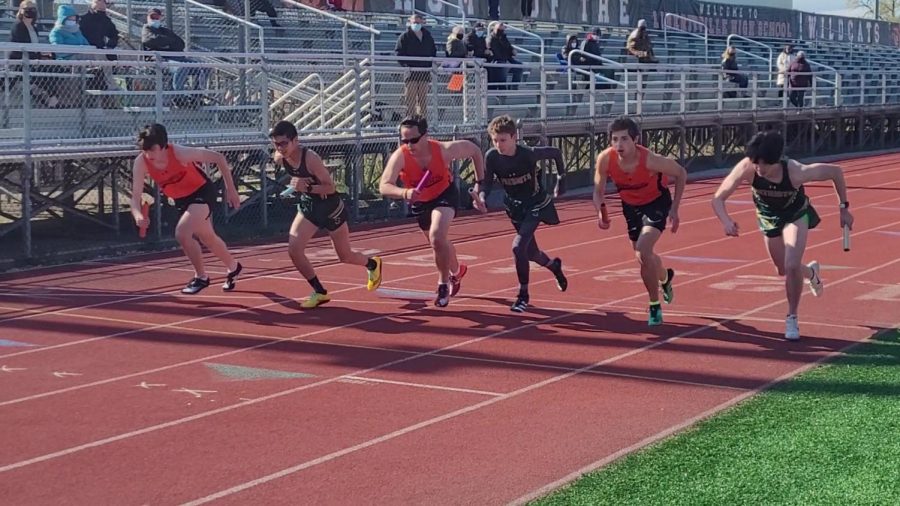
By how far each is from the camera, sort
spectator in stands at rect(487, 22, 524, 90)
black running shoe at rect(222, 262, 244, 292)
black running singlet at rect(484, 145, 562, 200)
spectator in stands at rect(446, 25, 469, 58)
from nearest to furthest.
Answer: black running singlet at rect(484, 145, 562, 200), black running shoe at rect(222, 262, 244, 292), spectator in stands at rect(446, 25, 469, 58), spectator in stands at rect(487, 22, 524, 90)

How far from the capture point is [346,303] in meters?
12.0

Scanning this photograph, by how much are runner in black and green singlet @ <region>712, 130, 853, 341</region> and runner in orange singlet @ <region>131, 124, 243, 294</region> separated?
4.69 meters

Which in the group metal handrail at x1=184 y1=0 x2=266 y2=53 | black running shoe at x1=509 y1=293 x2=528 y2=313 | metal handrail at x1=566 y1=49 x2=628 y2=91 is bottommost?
black running shoe at x1=509 y1=293 x2=528 y2=313

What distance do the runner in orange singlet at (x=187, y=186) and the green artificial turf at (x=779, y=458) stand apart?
595 centimetres

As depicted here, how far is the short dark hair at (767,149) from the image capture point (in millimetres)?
9469

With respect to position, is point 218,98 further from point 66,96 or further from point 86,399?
point 86,399

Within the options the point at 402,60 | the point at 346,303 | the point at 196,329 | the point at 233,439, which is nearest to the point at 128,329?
the point at 196,329

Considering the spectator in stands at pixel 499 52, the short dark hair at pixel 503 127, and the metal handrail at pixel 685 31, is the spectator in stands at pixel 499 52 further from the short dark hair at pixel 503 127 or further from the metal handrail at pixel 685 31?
the metal handrail at pixel 685 31

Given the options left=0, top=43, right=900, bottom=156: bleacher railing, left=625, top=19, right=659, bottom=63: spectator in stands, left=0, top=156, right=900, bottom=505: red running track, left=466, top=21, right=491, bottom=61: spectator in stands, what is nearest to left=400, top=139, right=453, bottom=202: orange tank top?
left=0, top=156, right=900, bottom=505: red running track

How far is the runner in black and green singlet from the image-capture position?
9.55 metres

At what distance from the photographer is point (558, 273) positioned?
12117mm

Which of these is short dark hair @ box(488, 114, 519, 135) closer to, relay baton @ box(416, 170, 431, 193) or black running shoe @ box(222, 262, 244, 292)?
relay baton @ box(416, 170, 431, 193)

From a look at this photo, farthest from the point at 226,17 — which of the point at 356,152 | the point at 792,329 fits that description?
the point at 792,329

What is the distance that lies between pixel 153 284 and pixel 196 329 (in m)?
2.90
